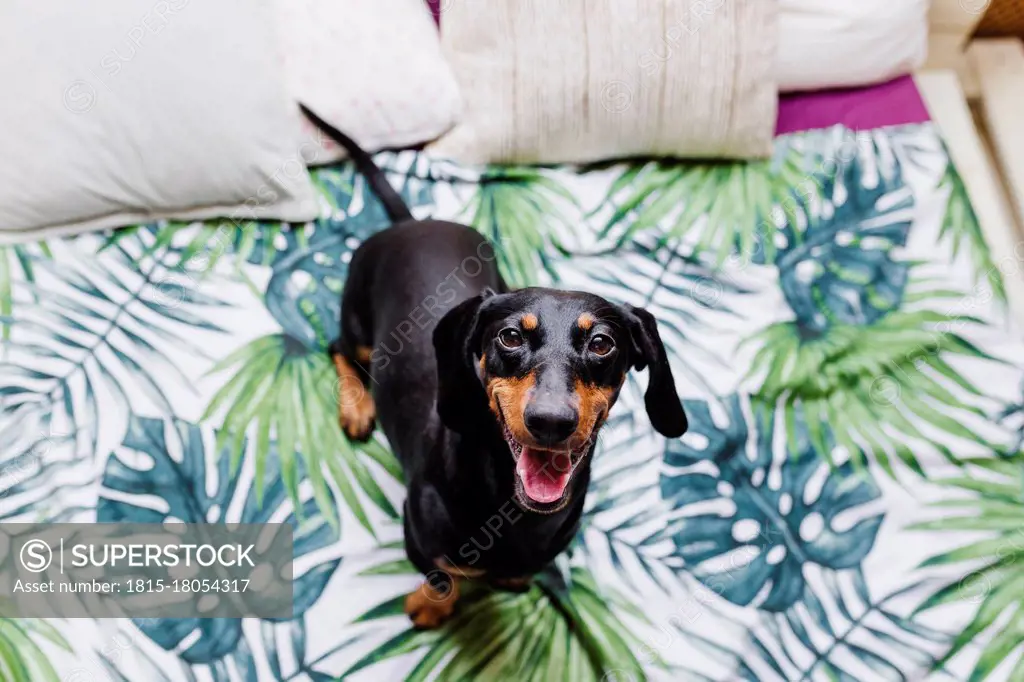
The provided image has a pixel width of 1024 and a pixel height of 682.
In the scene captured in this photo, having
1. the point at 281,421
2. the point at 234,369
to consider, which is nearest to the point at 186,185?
the point at 234,369

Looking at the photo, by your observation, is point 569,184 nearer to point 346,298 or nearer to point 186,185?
point 346,298

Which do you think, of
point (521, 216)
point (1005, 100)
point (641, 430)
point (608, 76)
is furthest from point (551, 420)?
point (1005, 100)

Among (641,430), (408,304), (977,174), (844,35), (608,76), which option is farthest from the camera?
(977,174)

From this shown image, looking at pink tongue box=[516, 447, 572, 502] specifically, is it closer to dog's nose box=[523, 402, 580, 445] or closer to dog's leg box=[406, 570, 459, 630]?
dog's nose box=[523, 402, 580, 445]

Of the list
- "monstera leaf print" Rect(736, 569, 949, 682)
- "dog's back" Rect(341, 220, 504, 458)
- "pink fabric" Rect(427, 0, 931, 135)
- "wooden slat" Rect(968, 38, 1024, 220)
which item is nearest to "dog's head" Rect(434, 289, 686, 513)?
"dog's back" Rect(341, 220, 504, 458)

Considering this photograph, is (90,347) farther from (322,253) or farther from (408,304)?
(408,304)

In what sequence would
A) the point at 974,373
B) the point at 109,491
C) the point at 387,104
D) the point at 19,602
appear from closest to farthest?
the point at 19,602, the point at 109,491, the point at 974,373, the point at 387,104

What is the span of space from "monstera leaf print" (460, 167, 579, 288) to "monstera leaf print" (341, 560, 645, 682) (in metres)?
0.65

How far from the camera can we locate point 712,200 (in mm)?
1813

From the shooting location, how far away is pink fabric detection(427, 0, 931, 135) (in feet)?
6.14

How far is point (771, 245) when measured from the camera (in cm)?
175

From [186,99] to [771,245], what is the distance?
4.13ft

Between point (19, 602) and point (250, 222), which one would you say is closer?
point (19, 602)

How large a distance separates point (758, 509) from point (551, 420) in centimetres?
70
